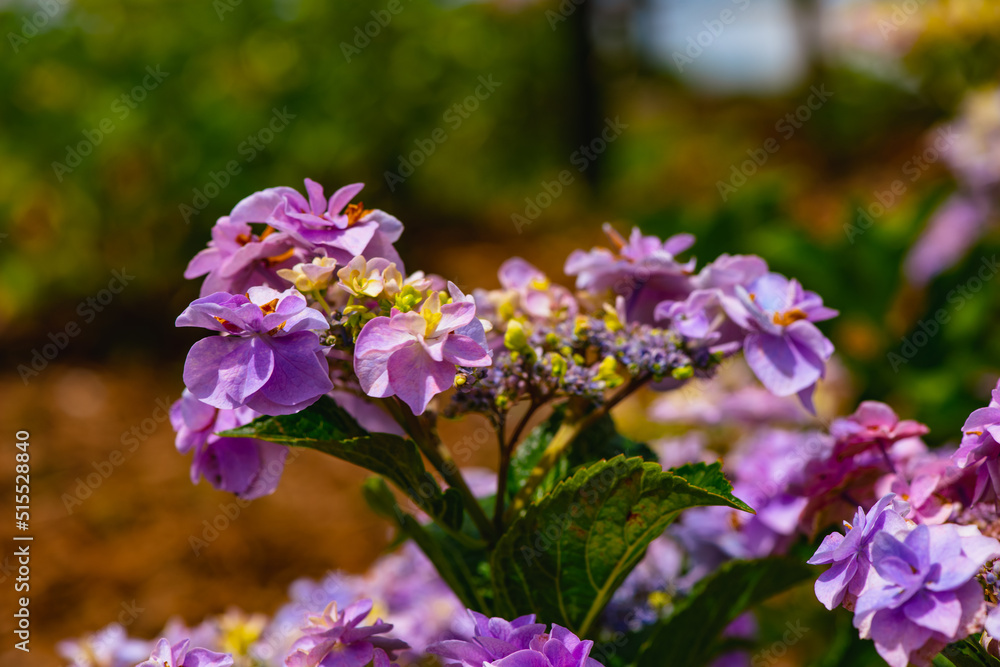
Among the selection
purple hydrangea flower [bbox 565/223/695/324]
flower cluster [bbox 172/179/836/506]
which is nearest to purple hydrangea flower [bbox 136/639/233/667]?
flower cluster [bbox 172/179/836/506]

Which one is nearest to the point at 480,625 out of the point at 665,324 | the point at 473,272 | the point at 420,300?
the point at 420,300

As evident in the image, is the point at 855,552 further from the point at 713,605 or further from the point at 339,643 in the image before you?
the point at 339,643

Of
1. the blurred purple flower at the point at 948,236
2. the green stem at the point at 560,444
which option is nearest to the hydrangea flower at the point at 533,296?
the green stem at the point at 560,444

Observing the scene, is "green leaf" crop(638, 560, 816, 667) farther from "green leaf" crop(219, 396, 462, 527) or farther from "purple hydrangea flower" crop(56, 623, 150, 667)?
"purple hydrangea flower" crop(56, 623, 150, 667)

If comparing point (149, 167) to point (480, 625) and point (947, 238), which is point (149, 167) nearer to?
point (947, 238)

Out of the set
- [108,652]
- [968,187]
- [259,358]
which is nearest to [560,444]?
[259,358]
